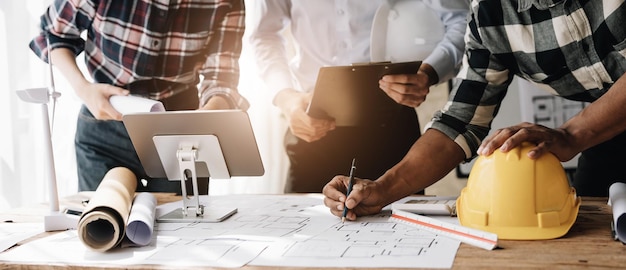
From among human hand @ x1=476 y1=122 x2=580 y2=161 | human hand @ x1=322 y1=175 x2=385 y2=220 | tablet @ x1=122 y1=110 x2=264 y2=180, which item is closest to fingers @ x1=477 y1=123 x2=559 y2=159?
human hand @ x1=476 y1=122 x2=580 y2=161

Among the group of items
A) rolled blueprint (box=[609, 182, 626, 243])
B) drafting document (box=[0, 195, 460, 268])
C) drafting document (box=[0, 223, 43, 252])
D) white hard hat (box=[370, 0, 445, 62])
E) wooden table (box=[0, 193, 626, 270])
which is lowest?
drafting document (box=[0, 223, 43, 252])

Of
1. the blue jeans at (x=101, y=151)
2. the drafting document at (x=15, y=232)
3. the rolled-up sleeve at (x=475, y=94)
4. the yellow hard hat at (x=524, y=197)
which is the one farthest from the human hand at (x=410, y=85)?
the drafting document at (x=15, y=232)

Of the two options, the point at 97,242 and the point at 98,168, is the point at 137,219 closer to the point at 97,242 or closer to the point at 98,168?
the point at 97,242

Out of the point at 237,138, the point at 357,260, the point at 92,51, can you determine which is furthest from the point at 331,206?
the point at 92,51

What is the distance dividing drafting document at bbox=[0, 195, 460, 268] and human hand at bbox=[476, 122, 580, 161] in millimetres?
210

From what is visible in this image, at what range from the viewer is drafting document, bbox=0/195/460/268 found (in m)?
1.20

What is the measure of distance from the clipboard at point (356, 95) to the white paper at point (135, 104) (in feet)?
1.81

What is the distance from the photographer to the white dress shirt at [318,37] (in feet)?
7.73

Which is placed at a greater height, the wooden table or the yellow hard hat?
the yellow hard hat

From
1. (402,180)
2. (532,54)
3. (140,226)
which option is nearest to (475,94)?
(532,54)

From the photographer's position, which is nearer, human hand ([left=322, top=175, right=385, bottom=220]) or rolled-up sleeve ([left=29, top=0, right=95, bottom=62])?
human hand ([left=322, top=175, right=385, bottom=220])

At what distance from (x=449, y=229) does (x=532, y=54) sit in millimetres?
613

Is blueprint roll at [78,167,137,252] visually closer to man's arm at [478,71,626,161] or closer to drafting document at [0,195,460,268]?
drafting document at [0,195,460,268]

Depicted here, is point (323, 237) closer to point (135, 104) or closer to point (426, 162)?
point (426, 162)
